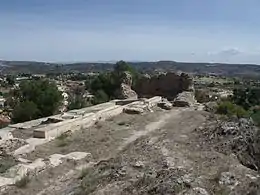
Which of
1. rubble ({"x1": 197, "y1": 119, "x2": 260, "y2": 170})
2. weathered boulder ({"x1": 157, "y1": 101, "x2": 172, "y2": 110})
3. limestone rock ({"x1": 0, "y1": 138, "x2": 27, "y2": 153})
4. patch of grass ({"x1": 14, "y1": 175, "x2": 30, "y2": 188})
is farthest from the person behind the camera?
weathered boulder ({"x1": 157, "y1": 101, "x2": 172, "y2": 110})

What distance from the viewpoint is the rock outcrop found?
1153 inches

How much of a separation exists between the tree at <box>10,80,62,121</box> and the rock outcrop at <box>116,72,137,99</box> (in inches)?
168

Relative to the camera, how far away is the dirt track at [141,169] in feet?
28.5

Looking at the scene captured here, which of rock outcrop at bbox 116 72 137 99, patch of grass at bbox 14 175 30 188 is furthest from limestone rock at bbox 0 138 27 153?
rock outcrop at bbox 116 72 137 99

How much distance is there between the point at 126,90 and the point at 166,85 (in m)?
3.03

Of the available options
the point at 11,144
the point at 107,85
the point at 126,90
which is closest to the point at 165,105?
the point at 126,90

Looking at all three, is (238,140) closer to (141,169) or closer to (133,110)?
(141,169)

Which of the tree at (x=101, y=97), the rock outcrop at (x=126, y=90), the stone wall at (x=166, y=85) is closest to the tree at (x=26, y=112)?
the tree at (x=101, y=97)

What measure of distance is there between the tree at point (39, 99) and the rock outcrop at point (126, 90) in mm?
4277

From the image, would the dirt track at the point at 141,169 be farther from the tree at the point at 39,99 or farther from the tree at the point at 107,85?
the tree at the point at 107,85

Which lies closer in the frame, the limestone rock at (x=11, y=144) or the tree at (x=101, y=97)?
the limestone rock at (x=11, y=144)

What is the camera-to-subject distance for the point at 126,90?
29891mm

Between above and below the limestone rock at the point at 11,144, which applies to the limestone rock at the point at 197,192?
above

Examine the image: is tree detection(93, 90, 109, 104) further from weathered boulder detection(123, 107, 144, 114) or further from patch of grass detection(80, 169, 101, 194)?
patch of grass detection(80, 169, 101, 194)
